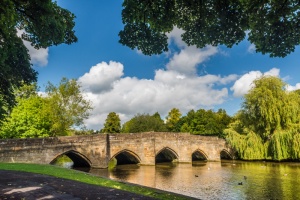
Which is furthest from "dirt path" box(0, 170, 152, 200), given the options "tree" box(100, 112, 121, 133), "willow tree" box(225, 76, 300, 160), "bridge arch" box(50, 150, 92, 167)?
"tree" box(100, 112, 121, 133)

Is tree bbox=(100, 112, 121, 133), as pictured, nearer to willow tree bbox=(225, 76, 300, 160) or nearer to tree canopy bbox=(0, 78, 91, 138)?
tree canopy bbox=(0, 78, 91, 138)

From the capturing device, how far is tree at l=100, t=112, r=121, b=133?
6850 centimetres

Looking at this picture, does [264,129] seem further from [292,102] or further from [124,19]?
[124,19]

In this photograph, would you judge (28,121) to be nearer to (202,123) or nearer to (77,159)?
(77,159)

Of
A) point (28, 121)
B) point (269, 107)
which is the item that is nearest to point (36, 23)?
point (28, 121)

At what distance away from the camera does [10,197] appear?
313 inches

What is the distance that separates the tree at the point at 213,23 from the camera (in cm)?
714

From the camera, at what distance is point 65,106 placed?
40.0 metres

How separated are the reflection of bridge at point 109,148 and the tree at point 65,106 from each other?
607cm

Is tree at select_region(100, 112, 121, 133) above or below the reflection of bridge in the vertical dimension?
above

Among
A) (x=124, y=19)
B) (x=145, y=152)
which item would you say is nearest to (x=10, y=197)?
(x=124, y=19)

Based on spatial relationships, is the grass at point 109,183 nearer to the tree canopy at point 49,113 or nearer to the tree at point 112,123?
the tree canopy at point 49,113

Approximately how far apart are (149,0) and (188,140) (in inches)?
1404

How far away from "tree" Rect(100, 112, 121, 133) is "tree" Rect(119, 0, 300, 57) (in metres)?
61.3
